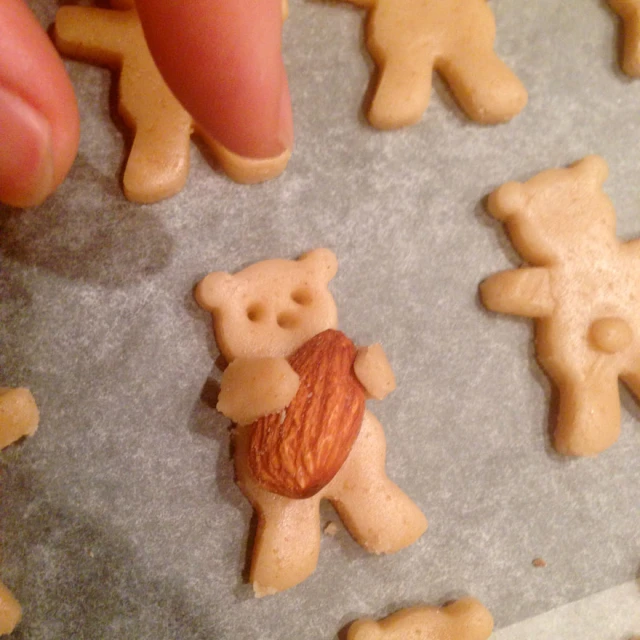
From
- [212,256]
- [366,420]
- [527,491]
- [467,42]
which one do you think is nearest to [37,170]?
[212,256]

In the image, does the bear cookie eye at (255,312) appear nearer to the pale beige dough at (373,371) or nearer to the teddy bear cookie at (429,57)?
the pale beige dough at (373,371)

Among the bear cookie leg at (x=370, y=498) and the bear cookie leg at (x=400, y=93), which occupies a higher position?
the bear cookie leg at (x=400, y=93)

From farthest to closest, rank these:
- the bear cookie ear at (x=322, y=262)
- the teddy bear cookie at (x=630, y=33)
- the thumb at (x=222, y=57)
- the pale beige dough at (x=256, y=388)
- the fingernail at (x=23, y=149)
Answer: the teddy bear cookie at (x=630, y=33) < the bear cookie ear at (x=322, y=262) < the pale beige dough at (x=256, y=388) < the fingernail at (x=23, y=149) < the thumb at (x=222, y=57)

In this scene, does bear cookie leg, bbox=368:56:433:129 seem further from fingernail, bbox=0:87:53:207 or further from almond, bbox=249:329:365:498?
fingernail, bbox=0:87:53:207

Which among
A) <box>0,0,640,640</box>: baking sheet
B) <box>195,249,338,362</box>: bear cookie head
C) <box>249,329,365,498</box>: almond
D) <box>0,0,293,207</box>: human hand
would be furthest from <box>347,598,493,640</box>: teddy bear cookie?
<box>0,0,293,207</box>: human hand

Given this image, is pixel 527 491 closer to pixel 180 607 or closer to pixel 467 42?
pixel 180 607

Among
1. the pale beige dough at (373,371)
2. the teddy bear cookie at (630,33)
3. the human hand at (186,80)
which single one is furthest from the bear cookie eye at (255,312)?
the teddy bear cookie at (630,33)

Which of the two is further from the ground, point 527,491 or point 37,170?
point 37,170
